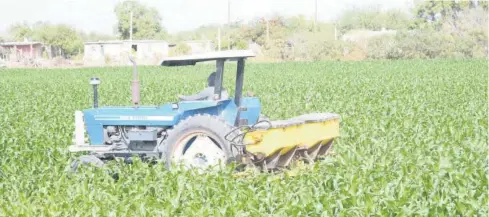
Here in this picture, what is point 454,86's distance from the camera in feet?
81.7

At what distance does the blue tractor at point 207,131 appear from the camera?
9.53 metres

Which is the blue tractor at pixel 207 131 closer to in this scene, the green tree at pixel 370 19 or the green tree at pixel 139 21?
the green tree at pixel 139 21

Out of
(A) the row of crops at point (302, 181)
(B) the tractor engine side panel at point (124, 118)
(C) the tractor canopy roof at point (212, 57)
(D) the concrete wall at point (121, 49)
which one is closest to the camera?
(A) the row of crops at point (302, 181)

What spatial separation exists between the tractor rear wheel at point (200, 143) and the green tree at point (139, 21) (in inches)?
3876

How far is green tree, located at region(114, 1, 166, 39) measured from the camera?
109438 mm

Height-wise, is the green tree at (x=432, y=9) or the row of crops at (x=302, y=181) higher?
the row of crops at (x=302, y=181)

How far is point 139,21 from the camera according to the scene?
372 feet

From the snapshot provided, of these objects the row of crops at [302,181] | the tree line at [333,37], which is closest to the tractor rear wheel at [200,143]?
the row of crops at [302,181]

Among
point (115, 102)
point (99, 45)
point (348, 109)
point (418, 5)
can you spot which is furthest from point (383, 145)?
point (418, 5)

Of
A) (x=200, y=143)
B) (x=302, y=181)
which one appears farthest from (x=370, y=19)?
(x=302, y=181)

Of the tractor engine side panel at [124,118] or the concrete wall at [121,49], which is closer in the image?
the tractor engine side panel at [124,118]

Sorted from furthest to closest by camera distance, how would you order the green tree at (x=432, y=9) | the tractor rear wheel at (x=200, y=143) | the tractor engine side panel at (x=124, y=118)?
the green tree at (x=432, y=9) → the tractor engine side panel at (x=124, y=118) → the tractor rear wheel at (x=200, y=143)

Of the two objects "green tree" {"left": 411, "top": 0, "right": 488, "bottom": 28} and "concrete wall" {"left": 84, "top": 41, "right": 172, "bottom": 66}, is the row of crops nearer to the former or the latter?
"concrete wall" {"left": 84, "top": 41, "right": 172, "bottom": 66}

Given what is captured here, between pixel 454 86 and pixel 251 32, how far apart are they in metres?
58.6
